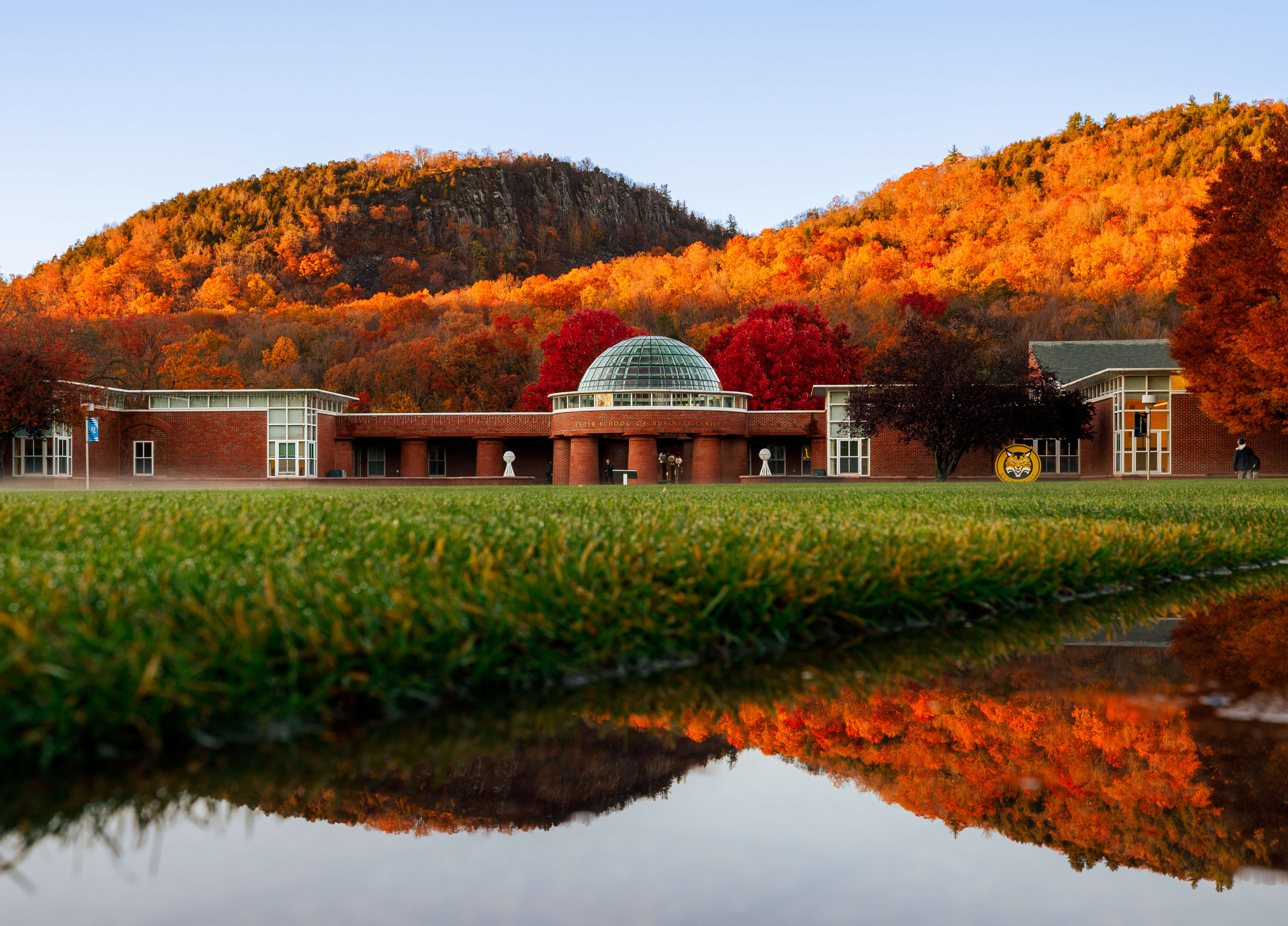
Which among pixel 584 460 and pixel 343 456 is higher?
pixel 343 456

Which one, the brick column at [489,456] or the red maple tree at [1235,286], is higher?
the red maple tree at [1235,286]

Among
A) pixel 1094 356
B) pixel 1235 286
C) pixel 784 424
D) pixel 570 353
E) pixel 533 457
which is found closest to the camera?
pixel 1235 286

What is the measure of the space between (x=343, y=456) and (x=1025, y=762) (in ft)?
179

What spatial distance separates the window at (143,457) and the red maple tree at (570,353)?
22.9m

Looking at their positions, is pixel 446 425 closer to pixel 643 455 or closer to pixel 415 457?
pixel 415 457

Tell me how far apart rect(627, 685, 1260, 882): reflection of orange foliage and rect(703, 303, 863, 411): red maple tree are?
55.8 metres

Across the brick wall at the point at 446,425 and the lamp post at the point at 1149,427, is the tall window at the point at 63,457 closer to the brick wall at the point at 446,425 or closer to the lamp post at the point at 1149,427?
the brick wall at the point at 446,425

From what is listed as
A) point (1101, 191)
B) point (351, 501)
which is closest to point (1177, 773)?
point (351, 501)

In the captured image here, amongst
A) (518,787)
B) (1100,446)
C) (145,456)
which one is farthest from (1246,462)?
(145,456)

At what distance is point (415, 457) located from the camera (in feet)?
179

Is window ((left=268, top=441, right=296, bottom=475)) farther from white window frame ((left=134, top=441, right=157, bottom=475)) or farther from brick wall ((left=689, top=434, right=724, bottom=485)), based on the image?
brick wall ((left=689, top=434, right=724, bottom=485))

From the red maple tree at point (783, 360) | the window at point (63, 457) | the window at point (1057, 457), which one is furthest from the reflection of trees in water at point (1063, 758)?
the red maple tree at point (783, 360)

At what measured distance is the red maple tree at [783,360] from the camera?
197 feet

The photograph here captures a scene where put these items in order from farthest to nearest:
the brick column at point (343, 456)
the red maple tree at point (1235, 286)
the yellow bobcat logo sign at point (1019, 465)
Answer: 1. the brick column at point (343, 456)
2. the yellow bobcat logo sign at point (1019, 465)
3. the red maple tree at point (1235, 286)
